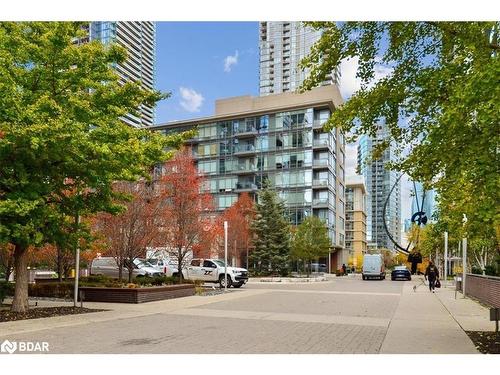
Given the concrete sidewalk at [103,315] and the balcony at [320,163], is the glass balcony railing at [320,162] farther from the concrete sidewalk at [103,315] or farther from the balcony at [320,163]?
the concrete sidewalk at [103,315]

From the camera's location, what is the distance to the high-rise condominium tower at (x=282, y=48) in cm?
1821

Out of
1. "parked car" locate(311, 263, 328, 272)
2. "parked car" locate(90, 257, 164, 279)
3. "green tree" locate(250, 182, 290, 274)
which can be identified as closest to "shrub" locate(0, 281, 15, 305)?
"parked car" locate(90, 257, 164, 279)

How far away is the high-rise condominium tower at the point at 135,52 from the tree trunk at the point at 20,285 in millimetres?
5245

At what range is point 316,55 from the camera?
12.3 metres

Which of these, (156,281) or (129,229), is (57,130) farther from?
(156,281)

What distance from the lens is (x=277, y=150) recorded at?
7569cm

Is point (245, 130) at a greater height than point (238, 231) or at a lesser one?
greater

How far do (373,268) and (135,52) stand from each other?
1628 inches

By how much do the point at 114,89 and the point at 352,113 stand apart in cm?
826

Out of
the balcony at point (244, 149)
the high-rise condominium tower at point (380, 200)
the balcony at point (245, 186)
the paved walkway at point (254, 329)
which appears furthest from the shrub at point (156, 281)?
the balcony at point (244, 149)

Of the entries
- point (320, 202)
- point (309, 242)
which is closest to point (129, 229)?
point (309, 242)

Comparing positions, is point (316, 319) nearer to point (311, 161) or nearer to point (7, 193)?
point (7, 193)

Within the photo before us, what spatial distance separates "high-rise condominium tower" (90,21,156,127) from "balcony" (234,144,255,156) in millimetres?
56726

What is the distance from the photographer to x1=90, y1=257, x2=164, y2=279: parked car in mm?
32938
